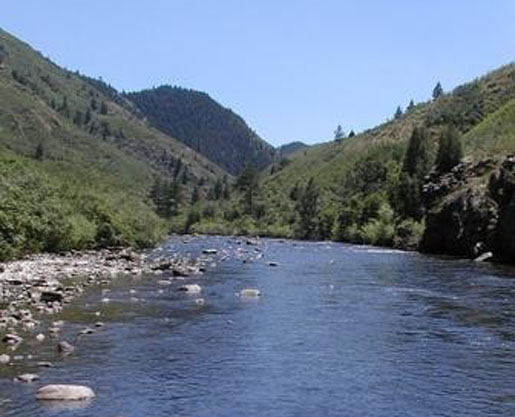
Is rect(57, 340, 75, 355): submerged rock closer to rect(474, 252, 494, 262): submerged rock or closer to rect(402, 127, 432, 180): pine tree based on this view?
rect(474, 252, 494, 262): submerged rock

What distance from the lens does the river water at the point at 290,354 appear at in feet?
84.9

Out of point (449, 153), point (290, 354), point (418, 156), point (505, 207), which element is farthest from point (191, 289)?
point (418, 156)

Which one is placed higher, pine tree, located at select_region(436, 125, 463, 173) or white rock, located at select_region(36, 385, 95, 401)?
pine tree, located at select_region(436, 125, 463, 173)

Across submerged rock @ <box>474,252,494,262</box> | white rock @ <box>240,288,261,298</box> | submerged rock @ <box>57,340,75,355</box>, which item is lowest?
submerged rock @ <box>57,340,75,355</box>

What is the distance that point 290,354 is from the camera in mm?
33938

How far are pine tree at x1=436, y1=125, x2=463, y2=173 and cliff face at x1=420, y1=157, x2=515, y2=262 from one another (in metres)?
4.26

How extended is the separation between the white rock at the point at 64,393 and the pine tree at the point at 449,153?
124 metres

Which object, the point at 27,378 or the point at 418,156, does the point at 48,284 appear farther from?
the point at 418,156

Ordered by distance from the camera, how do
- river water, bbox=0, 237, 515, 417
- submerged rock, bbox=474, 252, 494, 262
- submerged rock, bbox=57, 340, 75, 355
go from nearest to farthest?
river water, bbox=0, 237, 515, 417 < submerged rock, bbox=57, 340, 75, 355 < submerged rock, bbox=474, 252, 494, 262

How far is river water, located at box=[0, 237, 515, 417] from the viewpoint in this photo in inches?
Answer: 1019

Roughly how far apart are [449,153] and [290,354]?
4571 inches

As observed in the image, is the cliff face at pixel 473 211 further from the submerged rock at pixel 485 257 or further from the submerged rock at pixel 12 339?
the submerged rock at pixel 12 339

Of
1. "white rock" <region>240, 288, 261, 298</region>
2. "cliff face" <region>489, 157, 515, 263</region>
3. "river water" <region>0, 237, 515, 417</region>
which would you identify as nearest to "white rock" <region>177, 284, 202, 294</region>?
"river water" <region>0, 237, 515, 417</region>

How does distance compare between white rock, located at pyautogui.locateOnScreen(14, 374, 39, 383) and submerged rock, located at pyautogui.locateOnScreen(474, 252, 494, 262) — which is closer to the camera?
white rock, located at pyautogui.locateOnScreen(14, 374, 39, 383)
